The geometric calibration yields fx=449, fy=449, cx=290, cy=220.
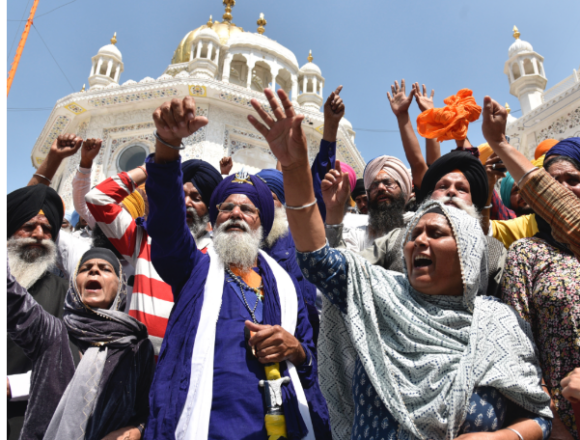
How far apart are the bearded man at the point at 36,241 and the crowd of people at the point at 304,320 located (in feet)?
0.05

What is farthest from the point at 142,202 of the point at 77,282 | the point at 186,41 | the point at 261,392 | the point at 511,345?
the point at 186,41

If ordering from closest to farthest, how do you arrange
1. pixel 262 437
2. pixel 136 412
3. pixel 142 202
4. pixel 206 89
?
pixel 262 437, pixel 136 412, pixel 142 202, pixel 206 89

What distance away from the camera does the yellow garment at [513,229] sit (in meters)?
2.36

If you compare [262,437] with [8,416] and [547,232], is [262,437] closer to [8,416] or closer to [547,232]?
[8,416]

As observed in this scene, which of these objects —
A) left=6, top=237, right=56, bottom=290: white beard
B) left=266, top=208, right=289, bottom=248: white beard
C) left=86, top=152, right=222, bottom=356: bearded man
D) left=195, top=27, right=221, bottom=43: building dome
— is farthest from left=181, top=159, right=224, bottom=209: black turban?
left=195, top=27, right=221, bottom=43: building dome

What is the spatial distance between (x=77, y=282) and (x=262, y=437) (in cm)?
124

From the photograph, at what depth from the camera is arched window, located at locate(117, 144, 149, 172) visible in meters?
10.7

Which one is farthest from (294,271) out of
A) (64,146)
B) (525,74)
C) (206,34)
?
(525,74)

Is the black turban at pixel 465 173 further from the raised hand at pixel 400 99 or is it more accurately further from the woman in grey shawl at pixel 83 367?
the woman in grey shawl at pixel 83 367

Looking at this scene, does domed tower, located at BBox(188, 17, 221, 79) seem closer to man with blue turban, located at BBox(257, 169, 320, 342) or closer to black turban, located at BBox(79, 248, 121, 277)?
man with blue turban, located at BBox(257, 169, 320, 342)

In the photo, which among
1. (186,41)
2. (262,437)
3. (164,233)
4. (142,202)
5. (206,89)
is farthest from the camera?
(186,41)

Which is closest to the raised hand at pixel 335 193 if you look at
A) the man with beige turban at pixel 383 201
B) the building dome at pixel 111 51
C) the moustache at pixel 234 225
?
the moustache at pixel 234 225

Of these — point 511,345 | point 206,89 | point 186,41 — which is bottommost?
point 511,345

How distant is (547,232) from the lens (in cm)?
191
